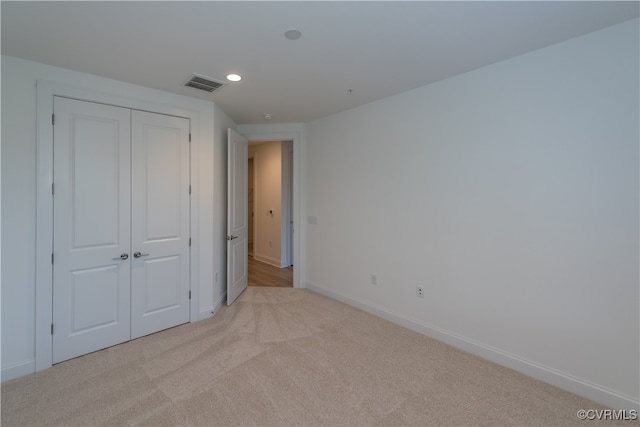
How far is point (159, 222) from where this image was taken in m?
2.99

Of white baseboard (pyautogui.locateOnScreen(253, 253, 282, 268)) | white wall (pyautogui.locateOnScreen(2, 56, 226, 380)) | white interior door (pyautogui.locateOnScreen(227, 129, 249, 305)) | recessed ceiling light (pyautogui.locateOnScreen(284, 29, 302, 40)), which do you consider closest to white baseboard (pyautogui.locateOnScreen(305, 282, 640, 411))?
white interior door (pyautogui.locateOnScreen(227, 129, 249, 305))

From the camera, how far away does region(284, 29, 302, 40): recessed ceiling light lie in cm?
191

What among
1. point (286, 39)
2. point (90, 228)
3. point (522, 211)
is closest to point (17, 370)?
point (90, 228)

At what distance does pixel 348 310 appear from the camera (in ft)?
11.8

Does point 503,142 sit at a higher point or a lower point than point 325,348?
higher

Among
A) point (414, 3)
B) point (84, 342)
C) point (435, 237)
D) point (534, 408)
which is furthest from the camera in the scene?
point (435, 237)

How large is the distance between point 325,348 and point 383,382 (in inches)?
25.6

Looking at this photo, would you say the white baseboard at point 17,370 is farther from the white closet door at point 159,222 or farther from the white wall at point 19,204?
the white closet door at point 159,222

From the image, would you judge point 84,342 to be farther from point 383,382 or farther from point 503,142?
point 503,142

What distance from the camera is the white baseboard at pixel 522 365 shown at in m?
1.92

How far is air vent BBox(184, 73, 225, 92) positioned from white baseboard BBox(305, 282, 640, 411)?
9.67ft

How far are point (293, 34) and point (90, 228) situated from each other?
2.39 metres

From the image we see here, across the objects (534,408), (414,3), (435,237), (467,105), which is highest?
(414,3)

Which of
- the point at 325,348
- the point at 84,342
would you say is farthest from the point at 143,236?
the point at 325,348
